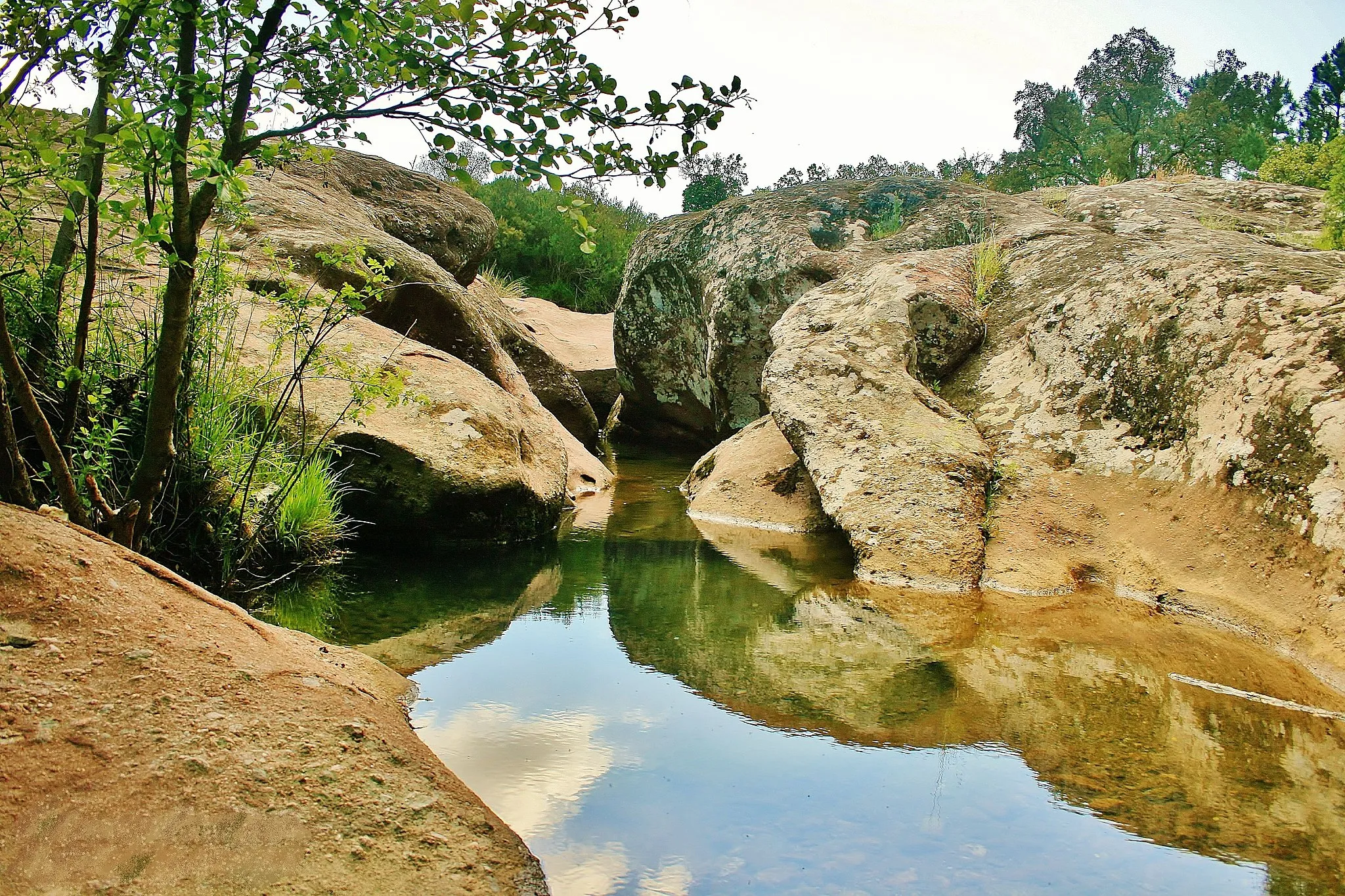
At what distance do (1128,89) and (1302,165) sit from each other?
27411mm

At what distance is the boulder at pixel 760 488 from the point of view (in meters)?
7.26

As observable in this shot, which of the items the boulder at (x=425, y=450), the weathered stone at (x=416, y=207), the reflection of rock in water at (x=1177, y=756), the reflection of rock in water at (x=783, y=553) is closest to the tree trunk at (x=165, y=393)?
the boulder at (x=425, y=450)

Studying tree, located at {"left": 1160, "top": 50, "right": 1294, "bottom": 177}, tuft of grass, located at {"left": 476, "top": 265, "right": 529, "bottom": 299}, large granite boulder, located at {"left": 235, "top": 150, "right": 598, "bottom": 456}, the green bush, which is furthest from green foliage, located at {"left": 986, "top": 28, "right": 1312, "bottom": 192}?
large granite boulder, located at {"left": 235, "top": 150, "right": 598, "bottom": 456}

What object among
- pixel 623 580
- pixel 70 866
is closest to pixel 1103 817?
pixel 70 866

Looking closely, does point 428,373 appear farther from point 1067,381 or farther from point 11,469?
point 1067,381

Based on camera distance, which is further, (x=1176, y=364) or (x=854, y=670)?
(x=1176, y=364)

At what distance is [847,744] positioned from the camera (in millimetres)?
3115

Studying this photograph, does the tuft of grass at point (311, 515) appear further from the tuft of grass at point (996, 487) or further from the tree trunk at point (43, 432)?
the tuft of grass at point (996, 487)

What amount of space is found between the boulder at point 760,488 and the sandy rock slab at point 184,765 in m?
4.96

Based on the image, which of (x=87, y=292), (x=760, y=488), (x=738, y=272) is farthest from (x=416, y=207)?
(x=87, y=292)

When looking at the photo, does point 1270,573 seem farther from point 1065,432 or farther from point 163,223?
point 163,223

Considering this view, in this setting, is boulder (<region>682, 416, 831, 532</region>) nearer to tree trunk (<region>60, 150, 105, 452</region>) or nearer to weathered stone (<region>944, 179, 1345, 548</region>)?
weathered stone (<region>944, 179, 1345, 548</region>)

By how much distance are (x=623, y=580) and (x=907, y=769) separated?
2814 millimetres

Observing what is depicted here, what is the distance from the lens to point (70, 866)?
1763mm
